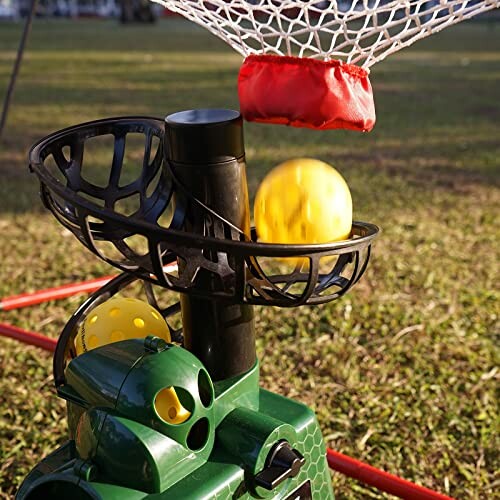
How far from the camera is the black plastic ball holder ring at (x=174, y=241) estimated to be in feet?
2.70

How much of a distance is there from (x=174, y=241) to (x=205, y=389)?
9.3 inches

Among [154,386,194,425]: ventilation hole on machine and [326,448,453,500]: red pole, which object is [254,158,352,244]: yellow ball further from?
[326,448,453,500]: red pole

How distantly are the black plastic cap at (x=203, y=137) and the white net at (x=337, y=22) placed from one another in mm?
131

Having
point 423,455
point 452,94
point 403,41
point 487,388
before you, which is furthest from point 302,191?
point 452,94

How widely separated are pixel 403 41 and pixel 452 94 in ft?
19.5

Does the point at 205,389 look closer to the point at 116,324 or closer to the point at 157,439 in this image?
the point at 157,439

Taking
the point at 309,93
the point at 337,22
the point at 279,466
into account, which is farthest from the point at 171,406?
the point at 337,22

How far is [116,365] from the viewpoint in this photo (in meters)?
0.92

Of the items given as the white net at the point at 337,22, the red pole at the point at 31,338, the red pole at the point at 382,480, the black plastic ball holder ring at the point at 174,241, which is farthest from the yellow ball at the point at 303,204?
the red pole at the point at 31,338

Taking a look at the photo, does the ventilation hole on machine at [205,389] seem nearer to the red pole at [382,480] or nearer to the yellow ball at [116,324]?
the yellow ball at [116,324]

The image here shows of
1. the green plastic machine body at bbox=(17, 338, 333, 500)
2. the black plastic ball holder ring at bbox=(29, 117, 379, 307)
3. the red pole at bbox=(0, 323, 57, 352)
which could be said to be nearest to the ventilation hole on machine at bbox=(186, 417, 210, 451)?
the green plastic machine body at bbox=(17, 338, 333, 500)

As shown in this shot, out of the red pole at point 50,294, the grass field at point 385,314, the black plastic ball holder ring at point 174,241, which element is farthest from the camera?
the red pole at point 50,294

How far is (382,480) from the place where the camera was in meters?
1.27

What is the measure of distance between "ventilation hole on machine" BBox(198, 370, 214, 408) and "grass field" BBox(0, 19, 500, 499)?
0.64m
